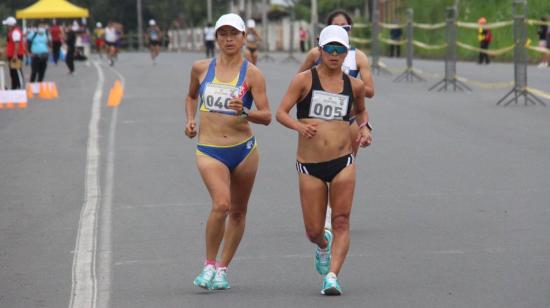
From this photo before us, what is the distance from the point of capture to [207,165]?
8039 mm

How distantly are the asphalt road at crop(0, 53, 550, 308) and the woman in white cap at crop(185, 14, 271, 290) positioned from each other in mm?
317

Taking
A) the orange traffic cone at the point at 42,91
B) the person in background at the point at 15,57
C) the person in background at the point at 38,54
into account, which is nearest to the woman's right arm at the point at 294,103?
the orange traffic cone at the point at 42,91

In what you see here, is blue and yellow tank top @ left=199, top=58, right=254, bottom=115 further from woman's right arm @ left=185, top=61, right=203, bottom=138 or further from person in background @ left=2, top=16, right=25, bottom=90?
person in background @ left=2, top=16, right=25, bottom=90

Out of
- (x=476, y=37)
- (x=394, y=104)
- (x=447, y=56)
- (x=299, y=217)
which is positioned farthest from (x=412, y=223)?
(x=476, y=37)

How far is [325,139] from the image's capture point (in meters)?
7.99

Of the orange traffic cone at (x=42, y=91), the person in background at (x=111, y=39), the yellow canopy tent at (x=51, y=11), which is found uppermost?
the orange traffic cone at (x=42, y=91)

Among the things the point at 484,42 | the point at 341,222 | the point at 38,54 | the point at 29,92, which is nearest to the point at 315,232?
the point at 341,222

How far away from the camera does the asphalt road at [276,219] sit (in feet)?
26.1

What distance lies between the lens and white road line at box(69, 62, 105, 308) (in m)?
7.90

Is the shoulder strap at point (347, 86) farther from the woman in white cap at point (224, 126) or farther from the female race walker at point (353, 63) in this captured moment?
the female race walker at point (353, 63)

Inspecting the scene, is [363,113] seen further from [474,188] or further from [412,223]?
[474,188]

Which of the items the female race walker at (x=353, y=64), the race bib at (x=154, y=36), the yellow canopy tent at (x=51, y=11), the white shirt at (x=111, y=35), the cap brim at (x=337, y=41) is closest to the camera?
the cap brim at (x=337, y=41)

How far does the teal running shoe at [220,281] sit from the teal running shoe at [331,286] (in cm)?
66

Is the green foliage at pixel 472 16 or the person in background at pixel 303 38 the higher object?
the green foliage at pixel 472 16
